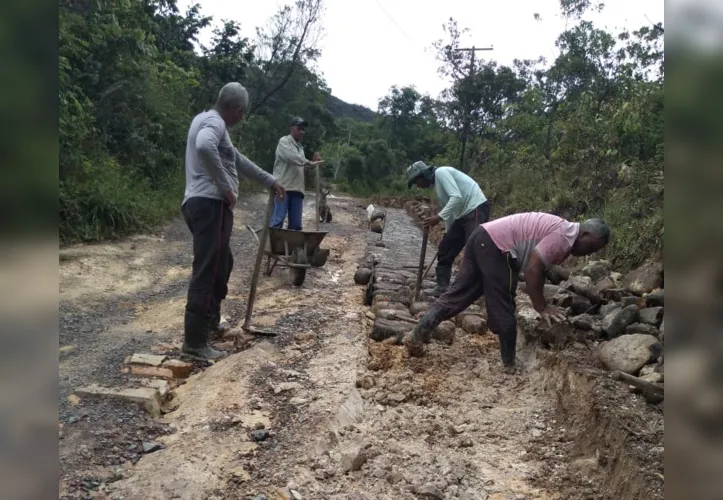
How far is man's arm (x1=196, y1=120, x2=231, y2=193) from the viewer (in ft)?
12.0

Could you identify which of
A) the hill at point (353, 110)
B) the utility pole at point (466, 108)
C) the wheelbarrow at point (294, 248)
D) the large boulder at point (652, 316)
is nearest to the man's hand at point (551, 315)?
the large boulder at point (652, 316)

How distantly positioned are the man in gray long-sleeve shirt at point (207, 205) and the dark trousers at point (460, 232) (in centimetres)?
227

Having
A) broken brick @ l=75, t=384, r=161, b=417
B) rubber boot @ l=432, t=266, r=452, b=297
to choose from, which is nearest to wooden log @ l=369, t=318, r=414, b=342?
rubber boot @ l=432, t=266, r=452, b=297

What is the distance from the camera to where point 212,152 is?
12.0ft

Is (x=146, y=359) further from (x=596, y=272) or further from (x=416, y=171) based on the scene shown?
(x=596, y=272)

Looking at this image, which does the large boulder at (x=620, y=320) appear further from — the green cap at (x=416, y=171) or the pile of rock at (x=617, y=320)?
the green cap at (x=416, y=171)

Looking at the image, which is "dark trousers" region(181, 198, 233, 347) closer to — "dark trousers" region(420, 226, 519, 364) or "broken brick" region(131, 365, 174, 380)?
"broken brick" region(131, 365, 174, 380)

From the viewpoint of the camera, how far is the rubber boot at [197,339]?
12.4 feet

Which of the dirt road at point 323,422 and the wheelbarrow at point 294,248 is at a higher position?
the wheelbarrow at point 294,248

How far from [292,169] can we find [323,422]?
4.13m
